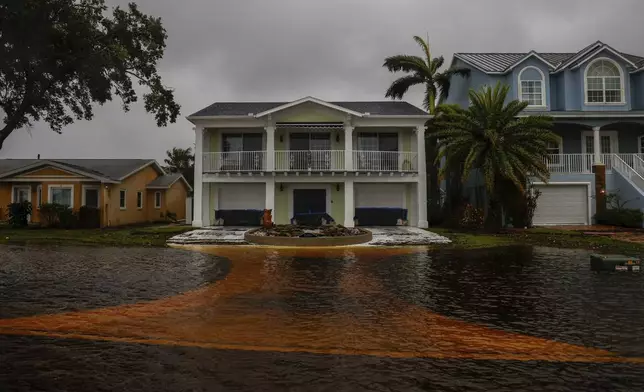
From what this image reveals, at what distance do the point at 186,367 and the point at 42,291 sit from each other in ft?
18.4

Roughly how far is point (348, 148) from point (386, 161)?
264cm

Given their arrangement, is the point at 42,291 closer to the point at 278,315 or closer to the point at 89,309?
Answer: the point at 89,309

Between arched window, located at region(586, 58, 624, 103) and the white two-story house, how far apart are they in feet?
33.5

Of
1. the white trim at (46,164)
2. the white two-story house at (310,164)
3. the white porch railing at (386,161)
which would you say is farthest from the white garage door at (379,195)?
the white trim at (46,164)

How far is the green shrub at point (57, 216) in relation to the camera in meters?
24.9

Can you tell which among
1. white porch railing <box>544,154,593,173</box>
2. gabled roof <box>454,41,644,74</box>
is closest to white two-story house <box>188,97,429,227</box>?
gabled roof <box>454,41,644,74</box>

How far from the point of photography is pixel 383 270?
11.3m

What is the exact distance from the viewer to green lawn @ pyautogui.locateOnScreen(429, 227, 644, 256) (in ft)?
50.9

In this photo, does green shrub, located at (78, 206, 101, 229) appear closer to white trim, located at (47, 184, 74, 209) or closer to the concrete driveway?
white trim, located at (47, 184, 74, 209)

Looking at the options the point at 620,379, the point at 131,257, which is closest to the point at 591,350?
the point at 620,379

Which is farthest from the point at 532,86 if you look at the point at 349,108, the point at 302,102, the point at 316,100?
the point at 302,102

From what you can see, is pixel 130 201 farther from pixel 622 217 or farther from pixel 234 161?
pixel 622 217

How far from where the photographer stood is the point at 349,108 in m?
26.7

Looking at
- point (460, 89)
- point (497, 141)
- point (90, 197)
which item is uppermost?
point (460, 89)
